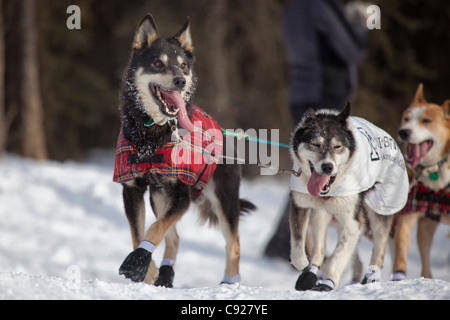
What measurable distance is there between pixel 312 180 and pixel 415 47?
10.2 metres

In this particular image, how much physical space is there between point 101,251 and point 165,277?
2.31 meters

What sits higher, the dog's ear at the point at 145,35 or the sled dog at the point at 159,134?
the dog's ear at the point at 145,35

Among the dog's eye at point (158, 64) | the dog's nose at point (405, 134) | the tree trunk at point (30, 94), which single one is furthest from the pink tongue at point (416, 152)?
the tree trunk at point (30, 94)

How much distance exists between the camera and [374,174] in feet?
10.5

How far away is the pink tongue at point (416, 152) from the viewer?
398cm

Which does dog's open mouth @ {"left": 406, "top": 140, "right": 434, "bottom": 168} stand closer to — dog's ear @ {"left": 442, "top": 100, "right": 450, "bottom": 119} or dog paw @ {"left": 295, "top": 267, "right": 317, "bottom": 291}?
dog's ear @ {"left": 442, "top": 100, "right": 450, "bottom": 119}

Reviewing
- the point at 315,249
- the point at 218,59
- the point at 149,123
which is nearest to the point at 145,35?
the point at 149,123

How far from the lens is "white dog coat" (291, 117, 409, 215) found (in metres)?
3.08

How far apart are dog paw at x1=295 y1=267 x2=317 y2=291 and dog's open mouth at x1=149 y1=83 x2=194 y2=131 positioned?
3.58 feet

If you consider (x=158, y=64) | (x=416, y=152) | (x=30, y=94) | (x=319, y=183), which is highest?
(x=30, y=94)

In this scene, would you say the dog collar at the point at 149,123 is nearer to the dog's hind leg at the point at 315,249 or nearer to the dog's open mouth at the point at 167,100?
the dog's open mouth at the point at 167,100

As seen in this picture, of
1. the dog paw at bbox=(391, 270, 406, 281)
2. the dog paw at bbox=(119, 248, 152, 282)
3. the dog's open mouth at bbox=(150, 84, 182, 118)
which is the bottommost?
the dog paw at bbox=(391, 270, 406, 281)

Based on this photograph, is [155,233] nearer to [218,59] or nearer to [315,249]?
[315,249]

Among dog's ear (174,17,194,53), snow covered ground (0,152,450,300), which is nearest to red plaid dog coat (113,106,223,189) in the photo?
dog's ear (174,17,194,53)
